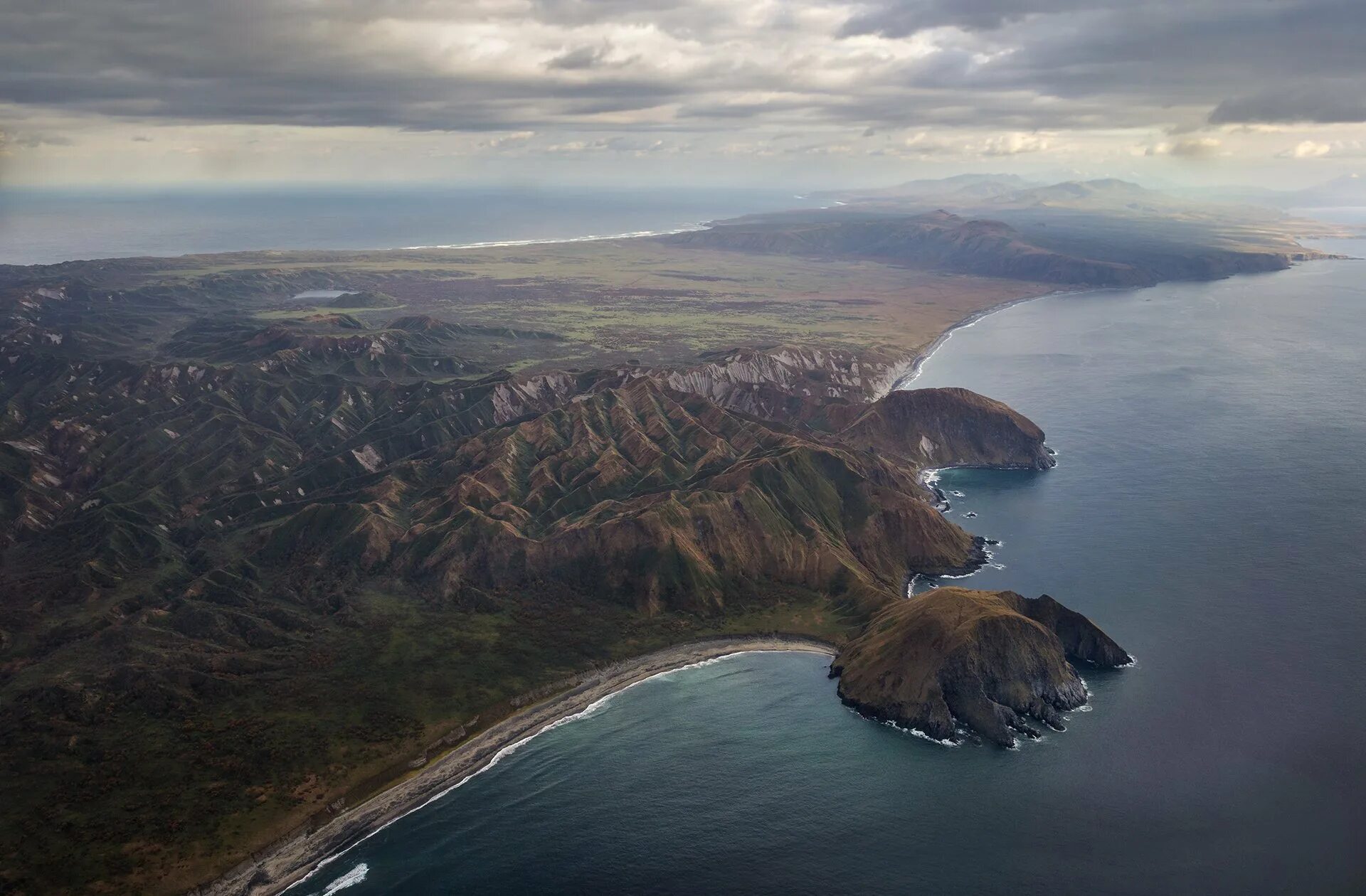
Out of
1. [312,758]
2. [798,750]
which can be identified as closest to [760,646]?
[798,750]

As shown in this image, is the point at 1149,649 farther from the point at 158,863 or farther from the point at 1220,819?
the point at 158,863

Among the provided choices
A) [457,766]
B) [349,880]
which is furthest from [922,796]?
[349,880]

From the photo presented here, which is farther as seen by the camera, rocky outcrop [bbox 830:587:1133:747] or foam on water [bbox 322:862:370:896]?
rocky outcrop [bbox 830:587:1133:747]

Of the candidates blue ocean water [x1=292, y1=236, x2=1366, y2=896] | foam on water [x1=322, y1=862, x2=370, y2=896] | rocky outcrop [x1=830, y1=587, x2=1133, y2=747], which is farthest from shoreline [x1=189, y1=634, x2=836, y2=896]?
rocky outcrop [x1=830, y1=587, x2=1133, y2=747]

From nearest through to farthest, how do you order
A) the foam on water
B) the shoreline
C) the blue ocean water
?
the blue ocean water
the foam on water
the shoreline

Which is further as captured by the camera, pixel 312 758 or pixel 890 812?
pixel 312 758

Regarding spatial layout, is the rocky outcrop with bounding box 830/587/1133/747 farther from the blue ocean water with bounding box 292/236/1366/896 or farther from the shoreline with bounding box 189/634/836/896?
the shoreline with bounding box 189/634/836/896

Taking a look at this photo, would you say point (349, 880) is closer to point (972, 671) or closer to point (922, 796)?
point (922, 796)

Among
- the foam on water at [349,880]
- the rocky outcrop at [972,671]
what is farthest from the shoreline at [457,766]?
the rocky outcrop at [972,671]
